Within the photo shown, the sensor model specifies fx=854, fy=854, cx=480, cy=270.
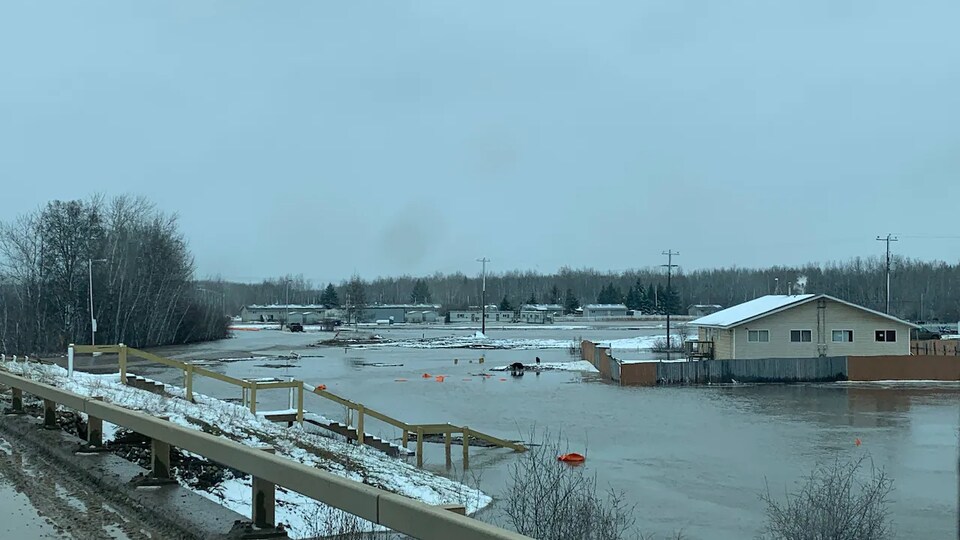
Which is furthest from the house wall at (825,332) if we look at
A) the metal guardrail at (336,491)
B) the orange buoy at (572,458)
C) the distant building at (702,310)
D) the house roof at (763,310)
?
the distant building at (702,310)

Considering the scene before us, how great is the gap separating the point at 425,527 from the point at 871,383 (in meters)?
46.5

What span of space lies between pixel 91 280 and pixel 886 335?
2247 inches

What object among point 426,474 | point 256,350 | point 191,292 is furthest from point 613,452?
point 191,292

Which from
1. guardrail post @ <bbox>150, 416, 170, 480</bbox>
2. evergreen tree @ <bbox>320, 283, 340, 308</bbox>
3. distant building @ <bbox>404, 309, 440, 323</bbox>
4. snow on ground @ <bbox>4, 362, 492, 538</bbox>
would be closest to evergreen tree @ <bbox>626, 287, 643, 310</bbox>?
distant building @ <bbox>404, 309, 440, 323</bbox>

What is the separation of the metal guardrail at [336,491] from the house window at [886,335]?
50.3 m

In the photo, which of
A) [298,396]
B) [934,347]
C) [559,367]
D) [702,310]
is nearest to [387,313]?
[702,310]

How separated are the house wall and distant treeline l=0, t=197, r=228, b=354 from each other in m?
50.4

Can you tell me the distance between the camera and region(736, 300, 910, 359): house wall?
165ft

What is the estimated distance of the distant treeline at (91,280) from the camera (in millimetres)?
73250

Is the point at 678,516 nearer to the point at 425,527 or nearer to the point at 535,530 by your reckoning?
the point at 535,530

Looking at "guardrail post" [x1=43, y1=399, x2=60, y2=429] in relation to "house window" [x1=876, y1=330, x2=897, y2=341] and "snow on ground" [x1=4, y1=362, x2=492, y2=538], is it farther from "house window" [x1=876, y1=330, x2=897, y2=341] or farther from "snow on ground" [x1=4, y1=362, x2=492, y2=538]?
"house window" [x1=876, y1=330, x2=897, y2=341]

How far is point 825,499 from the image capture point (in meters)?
12.0

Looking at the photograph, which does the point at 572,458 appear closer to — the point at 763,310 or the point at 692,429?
the point at 692,429

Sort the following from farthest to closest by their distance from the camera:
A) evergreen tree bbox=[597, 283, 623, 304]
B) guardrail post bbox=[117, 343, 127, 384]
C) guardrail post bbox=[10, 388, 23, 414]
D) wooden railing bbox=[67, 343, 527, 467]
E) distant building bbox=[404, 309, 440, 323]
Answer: evergreen tree bbox=[597, 283, 623, 304]
distant building bbox=[404, 309, 440, 323]
guardrail post bbox=[117, 343, 127, 384]
wooden railing bbox=[67, 343, 527, 467]
guardrail post bbox=[10, 388, 23, 414]
